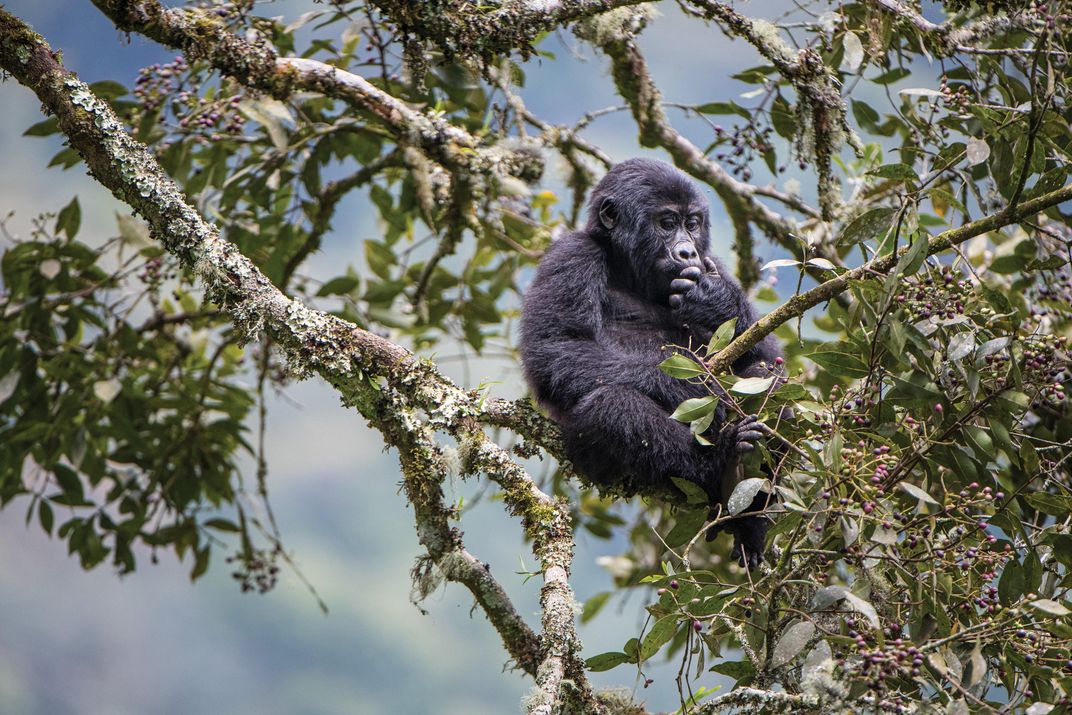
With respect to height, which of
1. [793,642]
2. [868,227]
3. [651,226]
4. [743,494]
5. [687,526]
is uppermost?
[651,226]

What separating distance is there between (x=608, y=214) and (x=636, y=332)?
67 centimetres

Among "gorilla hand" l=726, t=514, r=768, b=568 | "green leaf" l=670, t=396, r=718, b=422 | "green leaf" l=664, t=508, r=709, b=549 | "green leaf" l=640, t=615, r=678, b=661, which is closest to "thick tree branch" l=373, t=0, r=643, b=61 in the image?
"green leaf" l=670, t=396, r=718, b=422

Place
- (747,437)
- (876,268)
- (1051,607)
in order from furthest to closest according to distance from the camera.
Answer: (747,437), (876,268), (1051,607)

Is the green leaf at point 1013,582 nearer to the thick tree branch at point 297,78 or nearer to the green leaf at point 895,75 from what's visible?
the green leaf at point 895,75

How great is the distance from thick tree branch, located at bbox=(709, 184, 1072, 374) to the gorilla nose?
1.36 metres

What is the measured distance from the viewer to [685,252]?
4.69m

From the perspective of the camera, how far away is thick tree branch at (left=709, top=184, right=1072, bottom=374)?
3006mm

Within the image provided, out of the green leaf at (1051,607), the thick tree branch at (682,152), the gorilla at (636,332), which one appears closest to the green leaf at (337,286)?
the gorilla at (636,332)

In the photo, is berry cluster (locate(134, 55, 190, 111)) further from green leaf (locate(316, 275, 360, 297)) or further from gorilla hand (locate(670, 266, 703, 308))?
gorilla hand (locate(670, 266, 703, 308))

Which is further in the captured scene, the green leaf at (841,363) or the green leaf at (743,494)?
the green leaf at (841,363)

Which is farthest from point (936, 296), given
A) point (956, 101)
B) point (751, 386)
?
point (956, 101)

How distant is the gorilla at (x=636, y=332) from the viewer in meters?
3.80

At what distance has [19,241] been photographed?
543 centimetres

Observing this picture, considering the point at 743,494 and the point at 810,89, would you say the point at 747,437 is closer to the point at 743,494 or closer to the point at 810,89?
the point at 743,494
